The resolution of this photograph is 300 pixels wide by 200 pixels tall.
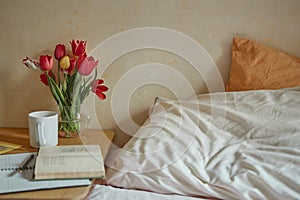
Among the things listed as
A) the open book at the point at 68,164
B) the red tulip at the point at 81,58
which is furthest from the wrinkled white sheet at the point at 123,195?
the red tulip at the point at 81,58

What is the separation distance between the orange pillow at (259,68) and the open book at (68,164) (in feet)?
2.40

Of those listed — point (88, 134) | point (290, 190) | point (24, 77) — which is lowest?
point (88, 134)

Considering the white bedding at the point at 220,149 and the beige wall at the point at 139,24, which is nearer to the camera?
the white bedding at the point at 220,149

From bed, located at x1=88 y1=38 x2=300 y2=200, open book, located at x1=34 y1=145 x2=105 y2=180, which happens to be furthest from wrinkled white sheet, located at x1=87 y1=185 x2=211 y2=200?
open book, located at x1=34 y1=145 x2=105 y2=180

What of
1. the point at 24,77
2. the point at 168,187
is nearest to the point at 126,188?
the point at 168,187

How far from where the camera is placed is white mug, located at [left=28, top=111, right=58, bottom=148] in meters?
1.28

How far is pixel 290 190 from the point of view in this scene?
89 cm

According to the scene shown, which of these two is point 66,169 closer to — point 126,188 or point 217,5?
point 126,188

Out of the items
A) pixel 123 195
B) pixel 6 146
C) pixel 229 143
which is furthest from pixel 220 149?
pixel 6 146

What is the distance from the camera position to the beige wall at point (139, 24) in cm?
156

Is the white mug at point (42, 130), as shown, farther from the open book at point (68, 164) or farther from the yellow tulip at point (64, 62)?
the yellow tulip at point (64, 62)

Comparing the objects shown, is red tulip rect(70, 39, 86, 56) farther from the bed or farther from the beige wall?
the bed

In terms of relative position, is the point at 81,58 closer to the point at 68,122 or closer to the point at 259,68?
the point at 68,122

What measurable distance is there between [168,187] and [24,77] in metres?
1.00
